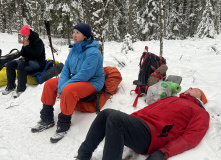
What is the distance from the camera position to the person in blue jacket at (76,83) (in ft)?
9.86

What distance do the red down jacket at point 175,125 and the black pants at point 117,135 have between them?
152 millimetres

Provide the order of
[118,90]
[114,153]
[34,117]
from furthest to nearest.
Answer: [118,90] → [34,117] → [114,153]

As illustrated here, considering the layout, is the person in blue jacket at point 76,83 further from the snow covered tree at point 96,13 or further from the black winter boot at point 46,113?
the snow covered tree at point 96,13

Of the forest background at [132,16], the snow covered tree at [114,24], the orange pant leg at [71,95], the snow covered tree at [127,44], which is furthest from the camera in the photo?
the snow covered tree at [114,24]

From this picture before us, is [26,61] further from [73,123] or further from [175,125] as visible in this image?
[175,125]

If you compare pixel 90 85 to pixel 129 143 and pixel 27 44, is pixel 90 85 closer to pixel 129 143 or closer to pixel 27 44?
pixel 129 143

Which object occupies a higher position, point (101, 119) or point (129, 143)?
point (101, 119)

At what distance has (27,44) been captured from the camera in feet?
16.2

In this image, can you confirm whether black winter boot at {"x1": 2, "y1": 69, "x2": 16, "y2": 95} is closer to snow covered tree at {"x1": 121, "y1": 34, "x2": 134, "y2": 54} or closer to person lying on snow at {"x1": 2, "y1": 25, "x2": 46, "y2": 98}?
person lying on snow at {"x1": 2, "y1": 25, "x2": 46, "y2": 98}

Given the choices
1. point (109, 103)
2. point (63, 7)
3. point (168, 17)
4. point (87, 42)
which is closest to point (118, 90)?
point (109, 103)

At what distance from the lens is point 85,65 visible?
319 cm

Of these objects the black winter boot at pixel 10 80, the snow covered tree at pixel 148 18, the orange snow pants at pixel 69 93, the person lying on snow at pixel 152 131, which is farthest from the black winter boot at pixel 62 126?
the snow covered tree at pixel 148 18

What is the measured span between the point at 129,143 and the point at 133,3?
36.5 feet

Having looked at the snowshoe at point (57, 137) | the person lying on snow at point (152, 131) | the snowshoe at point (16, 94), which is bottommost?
the snowshoe at point (57, 137)
